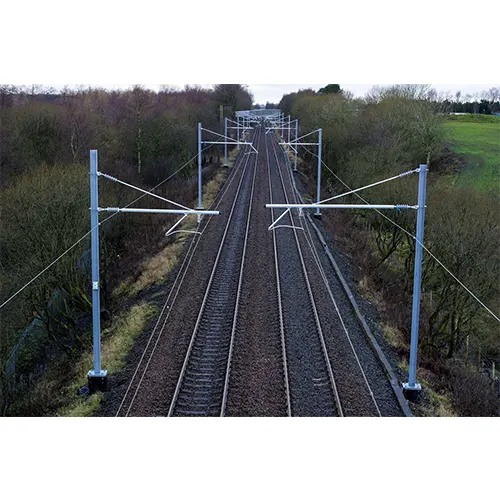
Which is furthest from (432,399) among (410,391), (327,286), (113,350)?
(113,350)

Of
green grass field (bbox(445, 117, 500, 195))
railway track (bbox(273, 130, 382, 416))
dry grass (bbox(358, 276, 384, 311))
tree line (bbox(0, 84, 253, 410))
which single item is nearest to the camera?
railway track (bbox(273, 130, 382, 416))

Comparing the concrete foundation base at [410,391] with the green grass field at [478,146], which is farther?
the green grass field at [478,146]

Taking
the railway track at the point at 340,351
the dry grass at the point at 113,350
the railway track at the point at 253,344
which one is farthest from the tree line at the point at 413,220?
the dry grass at the point at 113,350

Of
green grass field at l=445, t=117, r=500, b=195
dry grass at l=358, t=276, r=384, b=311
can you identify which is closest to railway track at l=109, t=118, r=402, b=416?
dry grass at l=358, t=276, r=384, b=311

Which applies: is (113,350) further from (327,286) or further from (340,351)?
(327,286)

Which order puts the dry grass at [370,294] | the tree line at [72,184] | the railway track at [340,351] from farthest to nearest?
the dry grass at [370,294] < the tree line at [72,184] < the railway track at [340,351]

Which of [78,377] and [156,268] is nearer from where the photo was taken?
[78,377]

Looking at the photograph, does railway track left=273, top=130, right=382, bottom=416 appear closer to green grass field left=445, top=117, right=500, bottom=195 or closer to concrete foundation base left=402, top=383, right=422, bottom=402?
concrete foundation base left=402, top=383, right=422, bottom=402

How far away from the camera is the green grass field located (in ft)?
95.0

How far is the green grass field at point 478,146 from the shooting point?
95.0 feet

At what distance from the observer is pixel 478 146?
3309cm

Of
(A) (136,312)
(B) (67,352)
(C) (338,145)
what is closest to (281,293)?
(A) (136,312)

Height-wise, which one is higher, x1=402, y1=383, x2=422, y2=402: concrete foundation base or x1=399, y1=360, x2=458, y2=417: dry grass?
x1=402, y1=383, x2=422, y2=402: concrete foundation base

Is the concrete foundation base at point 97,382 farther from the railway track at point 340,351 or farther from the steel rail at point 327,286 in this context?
the steel rail at point 327,286
